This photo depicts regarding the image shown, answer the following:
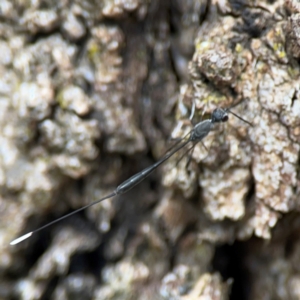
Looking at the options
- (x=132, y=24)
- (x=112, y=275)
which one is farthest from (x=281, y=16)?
(x=112, y=275)

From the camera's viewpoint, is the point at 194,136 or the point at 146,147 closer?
the point at 194,136

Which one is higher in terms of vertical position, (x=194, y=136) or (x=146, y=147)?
(x=194, y=136)

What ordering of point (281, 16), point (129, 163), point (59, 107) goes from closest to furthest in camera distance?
1. point (281, 16)
2. point (59, 107)
3. point (129, 163)

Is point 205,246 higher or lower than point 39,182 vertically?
lower

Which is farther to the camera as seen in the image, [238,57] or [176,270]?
[176,270]

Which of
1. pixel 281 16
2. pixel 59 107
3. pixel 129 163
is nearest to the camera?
pixel 281 16

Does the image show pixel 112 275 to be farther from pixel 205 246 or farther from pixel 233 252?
pixel 233 252

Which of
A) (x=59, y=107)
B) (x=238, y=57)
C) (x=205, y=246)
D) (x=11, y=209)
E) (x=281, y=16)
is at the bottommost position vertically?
(x=205, y=246)
